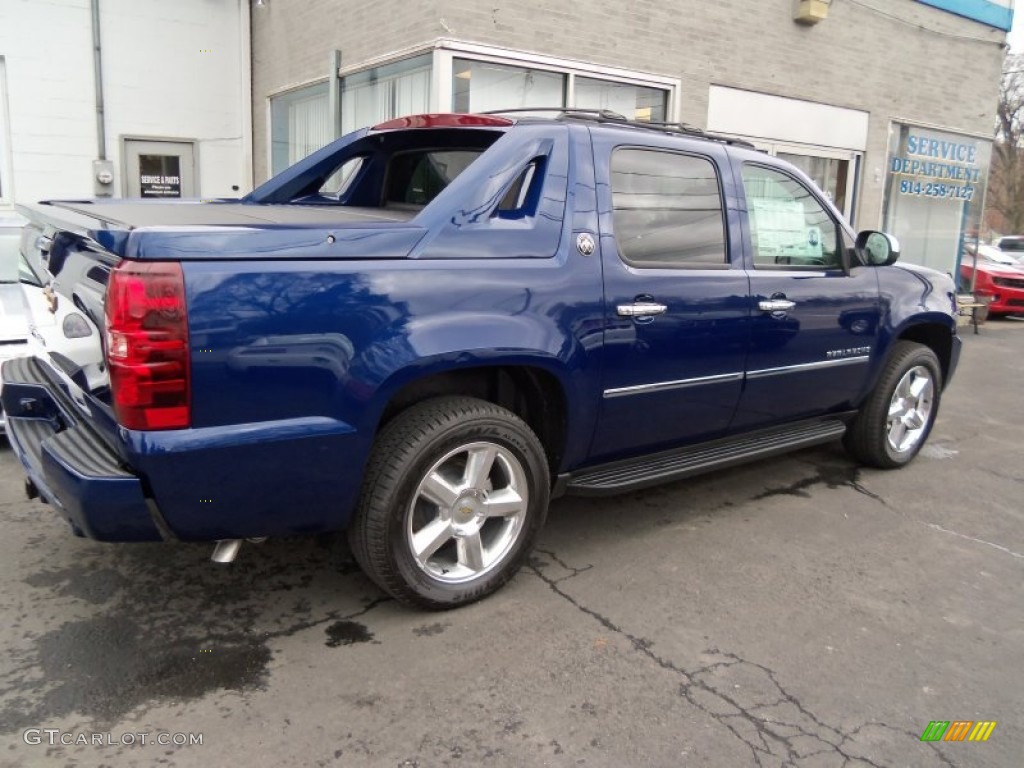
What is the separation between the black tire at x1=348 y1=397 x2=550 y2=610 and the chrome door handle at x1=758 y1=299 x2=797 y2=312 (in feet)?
4.79

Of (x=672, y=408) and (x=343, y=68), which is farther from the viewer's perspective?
(x=343, y=68)

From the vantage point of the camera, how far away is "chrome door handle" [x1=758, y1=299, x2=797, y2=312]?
13.5ft

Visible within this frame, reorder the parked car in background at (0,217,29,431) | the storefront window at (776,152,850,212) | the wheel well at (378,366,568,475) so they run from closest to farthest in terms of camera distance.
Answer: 1. the wheel well at (378,366,568,475)
2. the parked car in background at (0,217,29,431)
3. the storefront window at (776,152,850,212)

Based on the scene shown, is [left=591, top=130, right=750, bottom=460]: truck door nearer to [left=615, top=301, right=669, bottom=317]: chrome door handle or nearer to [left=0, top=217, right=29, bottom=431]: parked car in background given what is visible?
[left=615, top=301, right=669, bottom=317]: chrome door handle

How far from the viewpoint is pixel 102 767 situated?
2.37 m

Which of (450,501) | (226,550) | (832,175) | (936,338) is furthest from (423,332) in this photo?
(832,175)

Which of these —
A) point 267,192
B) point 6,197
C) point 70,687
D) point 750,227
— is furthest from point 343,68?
point 70,687

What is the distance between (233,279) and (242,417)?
0.43 meters

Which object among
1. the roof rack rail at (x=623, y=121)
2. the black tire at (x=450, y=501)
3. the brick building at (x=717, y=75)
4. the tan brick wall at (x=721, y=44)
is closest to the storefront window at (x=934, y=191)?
the brick building at (x=717, y=75)

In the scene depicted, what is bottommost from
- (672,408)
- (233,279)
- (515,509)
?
(515,509)

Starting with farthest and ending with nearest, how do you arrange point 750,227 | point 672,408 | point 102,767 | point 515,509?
1. point 750,227
2. point 672,408
3. point 515,509
4. point 102,767

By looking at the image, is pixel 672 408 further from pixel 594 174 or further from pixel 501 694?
pixel 501 694

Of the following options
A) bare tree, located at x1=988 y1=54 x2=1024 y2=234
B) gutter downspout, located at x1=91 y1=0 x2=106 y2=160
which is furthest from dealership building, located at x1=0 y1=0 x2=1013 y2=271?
bare tree, located at x1=988 y1=54 x2=1024 y2=234
